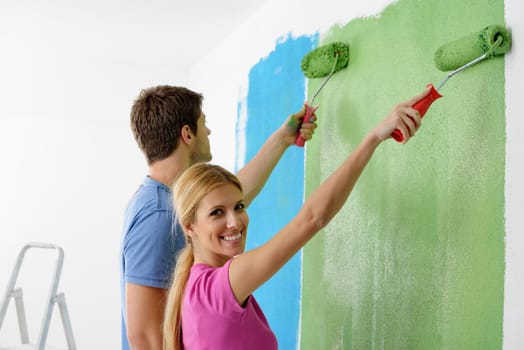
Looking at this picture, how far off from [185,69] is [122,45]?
2.38 ft

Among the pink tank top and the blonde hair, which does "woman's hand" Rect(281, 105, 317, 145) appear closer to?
the blonde hair

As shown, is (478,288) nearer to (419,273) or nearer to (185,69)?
(419,273)

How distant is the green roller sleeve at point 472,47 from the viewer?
1074mm

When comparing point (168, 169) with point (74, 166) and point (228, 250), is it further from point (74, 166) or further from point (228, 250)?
point (74, 166)

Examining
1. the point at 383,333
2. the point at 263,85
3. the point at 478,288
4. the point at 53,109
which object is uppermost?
the point at 53,109

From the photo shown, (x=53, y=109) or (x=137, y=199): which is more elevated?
(x=53, y=109)

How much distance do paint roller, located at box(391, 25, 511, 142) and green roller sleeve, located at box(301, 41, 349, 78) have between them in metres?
0.47

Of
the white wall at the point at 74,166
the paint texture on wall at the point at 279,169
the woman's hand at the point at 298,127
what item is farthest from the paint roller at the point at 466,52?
the white wall at the point at 74,166

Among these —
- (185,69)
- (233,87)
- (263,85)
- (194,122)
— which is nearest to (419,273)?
(194,122)

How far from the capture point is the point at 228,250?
48.1 inches

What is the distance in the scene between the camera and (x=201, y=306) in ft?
3.67

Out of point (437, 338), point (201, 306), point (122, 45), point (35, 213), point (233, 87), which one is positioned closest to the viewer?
point (201, 306)

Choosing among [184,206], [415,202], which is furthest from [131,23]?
[415,202]

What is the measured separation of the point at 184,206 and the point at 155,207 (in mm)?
217
